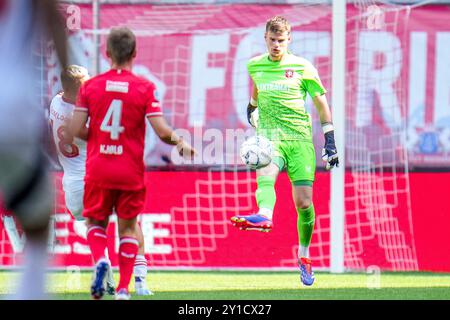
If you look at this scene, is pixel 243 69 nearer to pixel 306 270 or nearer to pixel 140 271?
pixel 306 270

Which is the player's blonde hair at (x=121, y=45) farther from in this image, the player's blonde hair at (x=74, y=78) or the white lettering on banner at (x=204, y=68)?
the white lettering on banner at (x=204, y=68)

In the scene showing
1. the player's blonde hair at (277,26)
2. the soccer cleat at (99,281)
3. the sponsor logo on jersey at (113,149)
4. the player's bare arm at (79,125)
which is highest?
the player's blonde hair at (277,26)

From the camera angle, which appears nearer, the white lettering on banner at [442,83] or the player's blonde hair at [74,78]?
the player's blonde hair at [74,78]

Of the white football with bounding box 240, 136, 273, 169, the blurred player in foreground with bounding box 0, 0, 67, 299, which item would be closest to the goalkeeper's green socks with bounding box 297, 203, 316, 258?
the white football with bounding box 240, 136, 273, 169

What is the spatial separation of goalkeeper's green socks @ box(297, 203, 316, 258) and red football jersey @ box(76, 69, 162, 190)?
2584mm

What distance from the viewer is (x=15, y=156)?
14.5 ft

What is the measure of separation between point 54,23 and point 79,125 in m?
2.84

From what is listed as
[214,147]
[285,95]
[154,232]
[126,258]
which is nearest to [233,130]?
[214,147]

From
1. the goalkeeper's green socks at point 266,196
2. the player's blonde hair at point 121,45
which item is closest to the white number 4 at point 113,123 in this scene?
the player's blonde hair at point 121,45

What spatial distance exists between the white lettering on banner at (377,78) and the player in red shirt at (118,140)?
617cm

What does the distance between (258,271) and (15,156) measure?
26.0ft

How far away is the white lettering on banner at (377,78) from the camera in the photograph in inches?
507

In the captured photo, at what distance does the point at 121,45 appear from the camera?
7.04 m

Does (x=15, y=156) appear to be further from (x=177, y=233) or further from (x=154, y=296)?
(x=177, y=233)
